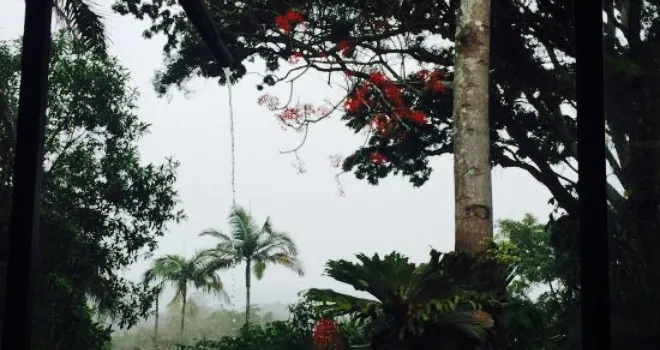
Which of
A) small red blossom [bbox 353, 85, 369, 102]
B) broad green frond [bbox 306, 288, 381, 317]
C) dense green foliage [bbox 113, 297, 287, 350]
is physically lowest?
dense green foliage [bbox 113, 297, 287, 350]

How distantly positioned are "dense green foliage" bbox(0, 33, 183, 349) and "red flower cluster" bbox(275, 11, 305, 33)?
3.85m

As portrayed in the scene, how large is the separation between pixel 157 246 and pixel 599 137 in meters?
11.6

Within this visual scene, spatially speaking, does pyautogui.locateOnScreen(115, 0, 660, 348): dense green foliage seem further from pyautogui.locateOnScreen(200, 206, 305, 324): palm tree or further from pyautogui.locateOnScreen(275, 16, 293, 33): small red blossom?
pyautogui.locateOnScreen(200, 206, 305, 324): palm tree

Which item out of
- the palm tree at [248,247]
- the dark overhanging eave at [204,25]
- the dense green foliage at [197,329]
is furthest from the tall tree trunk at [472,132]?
the dense green foliage at [197,329]

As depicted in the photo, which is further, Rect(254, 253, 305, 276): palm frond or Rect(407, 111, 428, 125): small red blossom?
Rect(254, 253, 305, 276): palm frond

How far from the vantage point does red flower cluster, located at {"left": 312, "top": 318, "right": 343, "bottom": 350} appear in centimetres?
727

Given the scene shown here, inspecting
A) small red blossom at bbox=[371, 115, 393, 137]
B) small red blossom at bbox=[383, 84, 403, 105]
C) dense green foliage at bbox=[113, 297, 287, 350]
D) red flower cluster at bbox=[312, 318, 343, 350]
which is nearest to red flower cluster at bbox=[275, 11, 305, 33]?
small red blossom at bbox=[383, 84, 403, 105]

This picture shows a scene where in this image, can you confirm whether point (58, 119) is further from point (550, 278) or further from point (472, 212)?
point (550, 278)

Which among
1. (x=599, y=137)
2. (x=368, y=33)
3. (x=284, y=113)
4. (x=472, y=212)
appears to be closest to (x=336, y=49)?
(x=368, y=33)

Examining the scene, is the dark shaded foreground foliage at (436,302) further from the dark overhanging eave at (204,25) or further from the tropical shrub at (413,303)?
the dark overhanging eave at (204,25)

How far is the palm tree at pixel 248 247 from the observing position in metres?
19.6

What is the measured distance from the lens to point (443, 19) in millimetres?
8969

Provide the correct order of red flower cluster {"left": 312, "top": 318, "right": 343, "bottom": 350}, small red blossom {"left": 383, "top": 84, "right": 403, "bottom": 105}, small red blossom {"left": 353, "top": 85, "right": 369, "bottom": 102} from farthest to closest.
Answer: small red blossom {"left": 353, "top": 85, "right": 369, "bottom": 102} < small red blossom {"left": 383, "top": 84, "right": 403, "bottom": 105} < red flower cluster {"left": 312, "top": 318, "right": 343, "bottom": 350}

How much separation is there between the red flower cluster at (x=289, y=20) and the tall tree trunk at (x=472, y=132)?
3.59m
